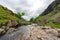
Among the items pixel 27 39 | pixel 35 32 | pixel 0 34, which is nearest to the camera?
pixel 27 39

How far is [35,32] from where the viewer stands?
230 feet

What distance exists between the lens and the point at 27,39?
65.8 meters

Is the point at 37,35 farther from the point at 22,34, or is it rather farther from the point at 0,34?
the point at 0,34

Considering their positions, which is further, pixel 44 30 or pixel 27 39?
pixel 44 30

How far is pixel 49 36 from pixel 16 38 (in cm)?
1127

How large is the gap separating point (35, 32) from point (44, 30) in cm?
526

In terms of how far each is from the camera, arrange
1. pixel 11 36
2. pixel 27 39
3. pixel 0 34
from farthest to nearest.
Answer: pixel 0 34 < pixel 11 36 < pixel 27 39

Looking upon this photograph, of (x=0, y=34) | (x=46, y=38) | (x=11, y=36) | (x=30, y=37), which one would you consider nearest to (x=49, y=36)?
(x=46, y=38)

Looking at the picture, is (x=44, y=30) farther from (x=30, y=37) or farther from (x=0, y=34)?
(x=0, y=34)

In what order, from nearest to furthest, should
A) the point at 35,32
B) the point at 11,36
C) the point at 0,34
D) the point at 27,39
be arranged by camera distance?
the point at 27,39
the point at 35,32
the point at 11,36
the point at 0,34

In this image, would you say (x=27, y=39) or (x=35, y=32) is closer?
(x=27, y=39)

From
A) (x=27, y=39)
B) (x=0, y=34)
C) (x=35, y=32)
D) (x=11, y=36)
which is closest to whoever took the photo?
(x=27, y=39)

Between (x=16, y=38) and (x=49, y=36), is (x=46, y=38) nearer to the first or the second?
(x=49, y=36)

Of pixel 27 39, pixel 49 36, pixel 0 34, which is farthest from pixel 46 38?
pixel 0 34
